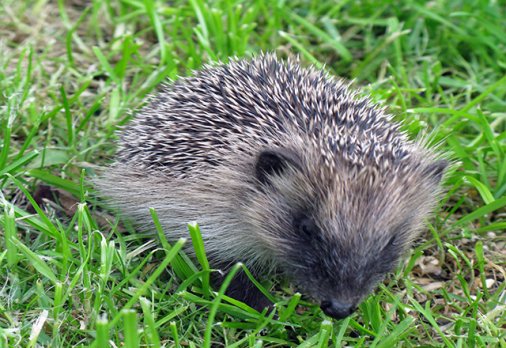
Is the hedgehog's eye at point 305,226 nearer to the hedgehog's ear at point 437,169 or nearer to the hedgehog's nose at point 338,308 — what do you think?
the hedgehog's nose at point 338,308

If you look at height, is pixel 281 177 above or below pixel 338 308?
above

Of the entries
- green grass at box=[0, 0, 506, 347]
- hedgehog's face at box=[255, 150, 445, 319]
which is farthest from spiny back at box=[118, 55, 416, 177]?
green grass at box=[0, 0, 506, 347]

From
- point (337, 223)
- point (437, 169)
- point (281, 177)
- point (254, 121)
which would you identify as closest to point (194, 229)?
point (281, 177)

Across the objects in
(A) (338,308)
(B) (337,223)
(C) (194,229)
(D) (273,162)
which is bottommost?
(A) (338,308)

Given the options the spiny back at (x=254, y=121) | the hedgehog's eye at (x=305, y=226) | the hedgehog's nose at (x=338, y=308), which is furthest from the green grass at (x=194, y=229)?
the spiny back at (x=254, y=121)

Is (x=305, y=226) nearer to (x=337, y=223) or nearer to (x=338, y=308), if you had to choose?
(x=337, y=223)

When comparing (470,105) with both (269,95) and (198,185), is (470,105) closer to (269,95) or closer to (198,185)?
(269,95)

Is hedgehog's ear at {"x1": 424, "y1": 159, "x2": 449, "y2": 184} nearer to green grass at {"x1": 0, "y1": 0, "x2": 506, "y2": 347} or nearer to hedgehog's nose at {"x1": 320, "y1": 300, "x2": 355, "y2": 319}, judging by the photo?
green grass at {"x1": 0, "y1": 0, "x2": 506, "y2": 347}
